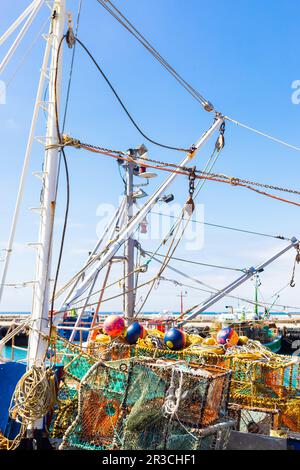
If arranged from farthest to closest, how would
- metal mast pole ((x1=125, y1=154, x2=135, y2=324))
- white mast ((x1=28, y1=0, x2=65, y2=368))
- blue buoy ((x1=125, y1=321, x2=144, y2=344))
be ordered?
metal mast pole ((x1=125, y1=154, x2=135, y2=324)) < blue buoy ((x1=125, y1=321, x2=144, y2=344)) < white mast ((x1=28, y1=0, x2=65, y2=368))

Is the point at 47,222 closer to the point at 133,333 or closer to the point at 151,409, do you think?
the point at 151,409

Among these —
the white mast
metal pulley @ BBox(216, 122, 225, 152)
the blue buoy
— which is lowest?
the blue buoy

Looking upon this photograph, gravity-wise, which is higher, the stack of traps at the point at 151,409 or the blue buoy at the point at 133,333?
the blue buoy at the point at 133,333

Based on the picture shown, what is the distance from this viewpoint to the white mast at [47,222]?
23.6ft

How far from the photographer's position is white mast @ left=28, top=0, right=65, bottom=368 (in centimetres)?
719

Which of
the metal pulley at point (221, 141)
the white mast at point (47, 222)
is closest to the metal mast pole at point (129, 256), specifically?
the metal pulley at point (221, 141)

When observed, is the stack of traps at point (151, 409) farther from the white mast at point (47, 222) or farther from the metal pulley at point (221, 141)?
the metal pulley at point (221, 141)

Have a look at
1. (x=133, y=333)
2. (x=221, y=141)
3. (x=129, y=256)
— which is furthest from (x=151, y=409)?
(x=129, y=256)

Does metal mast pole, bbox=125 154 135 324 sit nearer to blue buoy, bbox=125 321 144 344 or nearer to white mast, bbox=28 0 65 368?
blue buoy, bbox=125 321 144 344

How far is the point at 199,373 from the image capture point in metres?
6.77

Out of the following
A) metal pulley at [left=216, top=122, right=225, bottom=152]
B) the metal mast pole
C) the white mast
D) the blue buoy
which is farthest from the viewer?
the metal mast pole

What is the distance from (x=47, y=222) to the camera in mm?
7430

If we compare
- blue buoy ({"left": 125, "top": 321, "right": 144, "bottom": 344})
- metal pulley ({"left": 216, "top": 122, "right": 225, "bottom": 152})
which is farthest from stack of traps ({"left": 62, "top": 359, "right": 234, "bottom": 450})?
metal pulley ({"left": 216, "top": 122, "right": 225, "bottom": 152})

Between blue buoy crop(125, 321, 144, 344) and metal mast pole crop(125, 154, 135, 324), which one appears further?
metal mast pole crop(125, 154, 135, 324)
